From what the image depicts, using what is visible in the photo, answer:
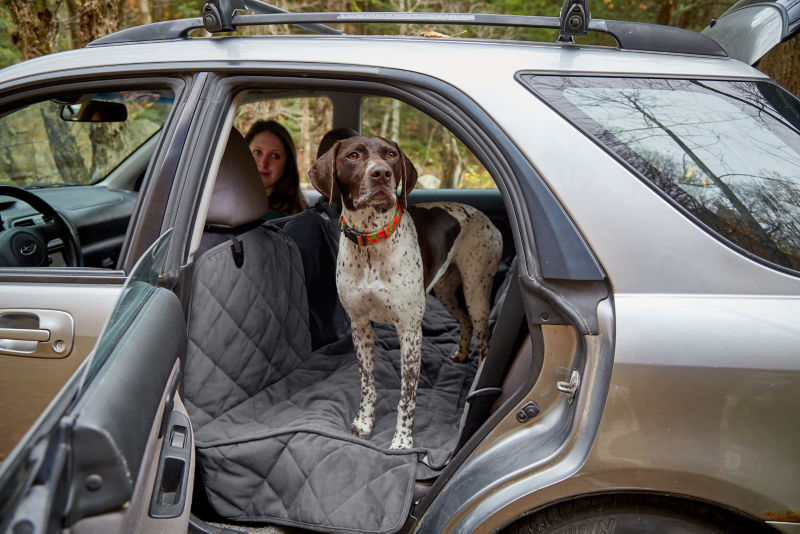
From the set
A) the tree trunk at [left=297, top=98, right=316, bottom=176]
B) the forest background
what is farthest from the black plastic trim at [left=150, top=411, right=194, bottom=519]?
the tree trunk at [left=297, top=98, right=316, bottom=176]

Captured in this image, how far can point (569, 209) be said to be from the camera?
5.18 feet

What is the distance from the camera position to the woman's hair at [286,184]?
12.3ft

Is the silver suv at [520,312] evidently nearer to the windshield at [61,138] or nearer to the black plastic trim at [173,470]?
the black plastic trim at [173,470]

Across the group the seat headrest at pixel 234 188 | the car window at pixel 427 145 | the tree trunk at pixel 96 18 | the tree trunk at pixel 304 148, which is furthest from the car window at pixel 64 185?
the car window at pixel 427 145

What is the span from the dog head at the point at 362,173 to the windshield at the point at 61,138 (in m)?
0.75

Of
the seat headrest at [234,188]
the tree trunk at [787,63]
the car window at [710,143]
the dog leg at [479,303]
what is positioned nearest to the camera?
the car window at [710,143]

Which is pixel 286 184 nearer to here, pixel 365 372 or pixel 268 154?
pixel 268 154

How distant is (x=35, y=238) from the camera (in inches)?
104

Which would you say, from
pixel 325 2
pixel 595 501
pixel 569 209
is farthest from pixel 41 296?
pixel 325 2

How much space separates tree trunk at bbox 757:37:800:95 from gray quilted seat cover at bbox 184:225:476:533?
3.20 meters

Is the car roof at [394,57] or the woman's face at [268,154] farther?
the woman's face at [268,154]

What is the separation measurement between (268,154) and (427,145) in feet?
33.7

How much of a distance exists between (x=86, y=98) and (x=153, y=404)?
7.08 ft

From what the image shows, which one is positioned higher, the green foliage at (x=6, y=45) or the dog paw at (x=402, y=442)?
the green foliage at (x=6, y=45)
